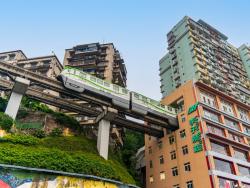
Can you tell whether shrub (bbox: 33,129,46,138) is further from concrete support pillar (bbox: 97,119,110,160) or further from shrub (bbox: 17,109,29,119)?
concrete support pillar (bbox: 97,119,110,160)

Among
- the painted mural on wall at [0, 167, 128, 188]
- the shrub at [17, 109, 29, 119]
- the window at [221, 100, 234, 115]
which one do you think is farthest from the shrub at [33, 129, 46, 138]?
the window at [221, 100, 234, 115]

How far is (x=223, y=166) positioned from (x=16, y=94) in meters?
28.2

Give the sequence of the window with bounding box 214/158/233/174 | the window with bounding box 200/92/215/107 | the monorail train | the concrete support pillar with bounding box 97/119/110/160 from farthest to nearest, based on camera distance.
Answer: the window with bounding box 200/92/215/107 < the window with bounding box 214/158/233/174 < the concrete support pillar with bounding box 97/119/110/160 < the monorail train

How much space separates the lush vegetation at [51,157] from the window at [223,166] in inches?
488

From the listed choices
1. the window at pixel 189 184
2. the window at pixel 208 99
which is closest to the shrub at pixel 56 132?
the window at pixel 189 184

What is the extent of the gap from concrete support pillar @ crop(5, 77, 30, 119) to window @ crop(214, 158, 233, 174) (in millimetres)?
25878

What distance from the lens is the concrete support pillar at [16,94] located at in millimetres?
29133

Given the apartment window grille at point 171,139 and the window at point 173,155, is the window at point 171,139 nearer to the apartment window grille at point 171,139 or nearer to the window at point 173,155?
the apartment window grille at point 171,139

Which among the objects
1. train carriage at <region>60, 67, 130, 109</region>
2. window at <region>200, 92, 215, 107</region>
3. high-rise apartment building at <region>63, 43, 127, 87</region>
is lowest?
train carriage at <region>60, 67, 130, 109</region>

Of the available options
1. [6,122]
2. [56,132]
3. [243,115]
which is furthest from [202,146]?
[6,122]

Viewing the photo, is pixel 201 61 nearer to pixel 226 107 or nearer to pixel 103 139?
pixel 226 107

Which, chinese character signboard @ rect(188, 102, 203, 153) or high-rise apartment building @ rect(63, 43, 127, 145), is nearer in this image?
chinese character signboard @ rect(188, 102, 203, 153)

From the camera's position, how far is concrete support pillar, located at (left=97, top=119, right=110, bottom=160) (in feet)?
107

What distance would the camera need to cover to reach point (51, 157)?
79.6 ft
